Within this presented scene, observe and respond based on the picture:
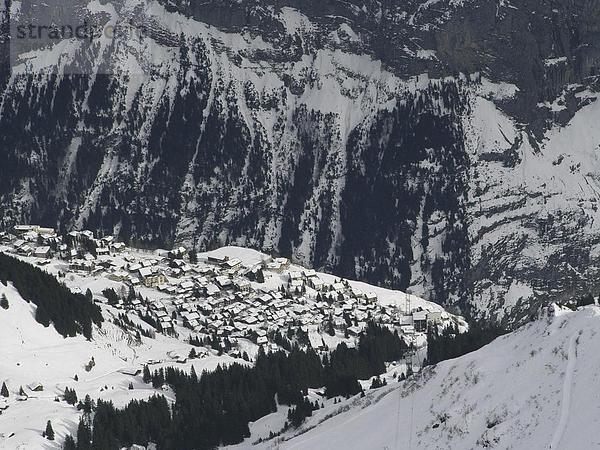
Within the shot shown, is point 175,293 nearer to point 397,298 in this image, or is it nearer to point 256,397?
point 397,298

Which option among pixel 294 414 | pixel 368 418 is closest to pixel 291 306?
pixel 294 414

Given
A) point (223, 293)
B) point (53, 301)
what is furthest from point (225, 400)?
point (223, 293)

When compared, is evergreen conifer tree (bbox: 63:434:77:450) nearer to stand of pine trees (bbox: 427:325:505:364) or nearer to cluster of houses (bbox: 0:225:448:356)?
stand of pine trees (bbox: 427:325:505:364)

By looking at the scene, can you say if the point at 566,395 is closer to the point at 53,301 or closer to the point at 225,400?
the point at 225,400

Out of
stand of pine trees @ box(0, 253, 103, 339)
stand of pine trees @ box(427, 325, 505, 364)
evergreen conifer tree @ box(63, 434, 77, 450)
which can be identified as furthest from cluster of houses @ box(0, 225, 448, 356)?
evergreen conifer tree @ box(63, 434, 77, 450)

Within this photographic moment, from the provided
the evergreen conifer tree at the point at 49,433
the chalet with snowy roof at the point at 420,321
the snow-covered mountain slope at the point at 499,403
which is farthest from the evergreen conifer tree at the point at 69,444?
the chalet with snowy roof at the point at 420,321

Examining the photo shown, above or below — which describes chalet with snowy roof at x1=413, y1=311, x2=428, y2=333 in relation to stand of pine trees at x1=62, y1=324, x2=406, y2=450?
below
